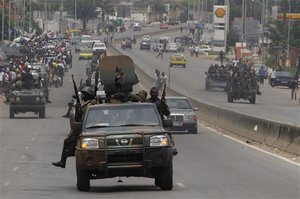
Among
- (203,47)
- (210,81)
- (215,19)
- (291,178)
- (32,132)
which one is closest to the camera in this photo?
(291,178)

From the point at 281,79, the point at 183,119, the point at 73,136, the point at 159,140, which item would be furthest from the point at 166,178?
the point at 281,79

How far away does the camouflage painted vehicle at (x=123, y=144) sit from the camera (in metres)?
17.7

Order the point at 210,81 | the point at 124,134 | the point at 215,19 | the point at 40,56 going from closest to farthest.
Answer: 1. the point at 124,134
2. the point at 210,81
3. the point at 40,56
4. the point at 215,19

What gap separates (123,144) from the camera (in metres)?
17.7

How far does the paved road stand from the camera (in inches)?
2220

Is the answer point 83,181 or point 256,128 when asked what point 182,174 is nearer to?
point 83,181

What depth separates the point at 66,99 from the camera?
68250mm

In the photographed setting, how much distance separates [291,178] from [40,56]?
79328mm

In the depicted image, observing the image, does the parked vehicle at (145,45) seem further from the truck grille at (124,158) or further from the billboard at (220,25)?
the truck grille at (124,158)

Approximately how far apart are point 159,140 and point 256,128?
1826 cm

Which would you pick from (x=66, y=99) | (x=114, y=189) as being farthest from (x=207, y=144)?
(x=66, y=99)

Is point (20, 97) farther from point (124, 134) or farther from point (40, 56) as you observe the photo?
point (40, 56)

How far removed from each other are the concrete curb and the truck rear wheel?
1108cm

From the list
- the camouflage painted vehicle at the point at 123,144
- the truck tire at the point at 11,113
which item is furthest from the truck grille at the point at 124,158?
the truck tire at the point at 11,113
